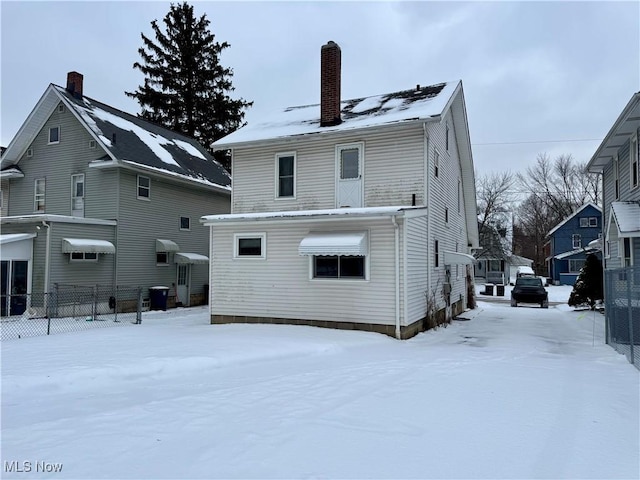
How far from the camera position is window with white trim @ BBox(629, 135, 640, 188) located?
14000 mm

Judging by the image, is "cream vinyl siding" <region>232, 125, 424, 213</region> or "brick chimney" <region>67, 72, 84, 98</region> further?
"brick chimney" <region>67, 72, 84, 98</region>

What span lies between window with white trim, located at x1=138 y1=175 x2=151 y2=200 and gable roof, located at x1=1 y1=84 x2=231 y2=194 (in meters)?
0.75

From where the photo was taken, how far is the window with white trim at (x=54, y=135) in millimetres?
20212

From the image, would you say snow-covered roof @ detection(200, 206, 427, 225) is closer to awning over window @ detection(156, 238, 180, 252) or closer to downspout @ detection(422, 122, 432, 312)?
downspout @ detection(422, 122, 432, 312)

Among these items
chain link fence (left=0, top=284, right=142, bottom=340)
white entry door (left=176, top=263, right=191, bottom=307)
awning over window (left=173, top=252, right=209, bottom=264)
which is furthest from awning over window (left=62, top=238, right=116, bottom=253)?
white entry door (left=176, top=263, right=191, bottom=307)

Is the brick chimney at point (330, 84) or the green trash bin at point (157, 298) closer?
the brick chimney at point (330, 84)

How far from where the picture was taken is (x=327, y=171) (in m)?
14.4

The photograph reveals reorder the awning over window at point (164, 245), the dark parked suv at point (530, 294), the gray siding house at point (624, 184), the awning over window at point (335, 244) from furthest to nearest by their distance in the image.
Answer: the dark parked suv at point (530, 294) → the awning over window at point (164, 245) → the gray siding house at point (624, 184) → the awning over window at point (335, 244)

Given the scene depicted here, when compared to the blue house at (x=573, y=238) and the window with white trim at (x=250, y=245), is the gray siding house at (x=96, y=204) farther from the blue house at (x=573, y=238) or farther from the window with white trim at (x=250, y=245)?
the blue house at (x=573, y=238)

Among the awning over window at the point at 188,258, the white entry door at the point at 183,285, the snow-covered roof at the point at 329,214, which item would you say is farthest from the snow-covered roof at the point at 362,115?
the white entry door at the point at 183,285

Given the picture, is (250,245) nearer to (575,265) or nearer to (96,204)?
(96,204)

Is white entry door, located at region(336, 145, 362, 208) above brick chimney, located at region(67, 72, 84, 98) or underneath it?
underneath

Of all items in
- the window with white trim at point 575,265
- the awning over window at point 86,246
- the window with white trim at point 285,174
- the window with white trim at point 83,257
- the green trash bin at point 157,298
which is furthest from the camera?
the window with white trim at point 575,265

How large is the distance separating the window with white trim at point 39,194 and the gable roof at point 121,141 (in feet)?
6.45
